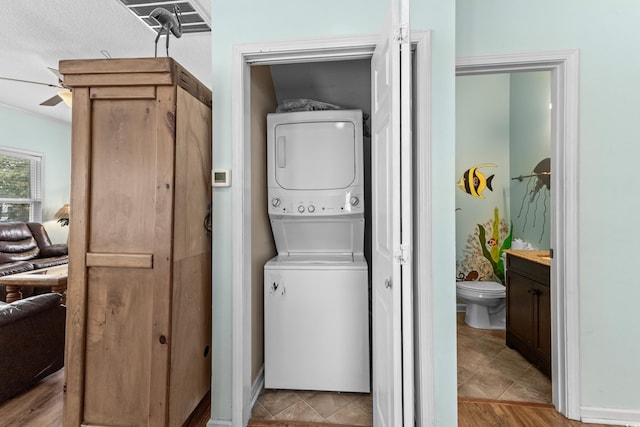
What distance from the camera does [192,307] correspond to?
67.7 inches

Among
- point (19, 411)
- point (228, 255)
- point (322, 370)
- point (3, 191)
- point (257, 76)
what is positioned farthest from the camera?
point (3, 191)

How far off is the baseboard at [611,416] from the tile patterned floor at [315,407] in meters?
1.19

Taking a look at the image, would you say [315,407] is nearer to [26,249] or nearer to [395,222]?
[395,222]

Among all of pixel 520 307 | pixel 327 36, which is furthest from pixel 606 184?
pixel 327 36

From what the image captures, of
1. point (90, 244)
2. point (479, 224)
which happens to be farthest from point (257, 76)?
point (479, 224)

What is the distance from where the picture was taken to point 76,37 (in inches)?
112

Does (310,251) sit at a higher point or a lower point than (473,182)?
lower

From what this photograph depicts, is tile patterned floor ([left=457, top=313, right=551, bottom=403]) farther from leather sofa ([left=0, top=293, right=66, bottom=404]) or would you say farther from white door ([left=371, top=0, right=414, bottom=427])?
leather sofa ([left=0, top=293, right=66, bottom=404])

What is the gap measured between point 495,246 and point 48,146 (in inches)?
263

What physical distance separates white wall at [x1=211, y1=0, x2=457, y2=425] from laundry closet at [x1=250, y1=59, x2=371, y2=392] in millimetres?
341

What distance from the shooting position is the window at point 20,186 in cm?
501

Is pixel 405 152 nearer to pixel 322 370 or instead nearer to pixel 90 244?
pixel 90 244

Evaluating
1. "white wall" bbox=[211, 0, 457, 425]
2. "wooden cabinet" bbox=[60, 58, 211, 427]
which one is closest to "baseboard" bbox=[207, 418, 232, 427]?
"white wall" bbox=[211, 0, 457, 425]

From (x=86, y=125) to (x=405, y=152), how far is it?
1360 millimetres
